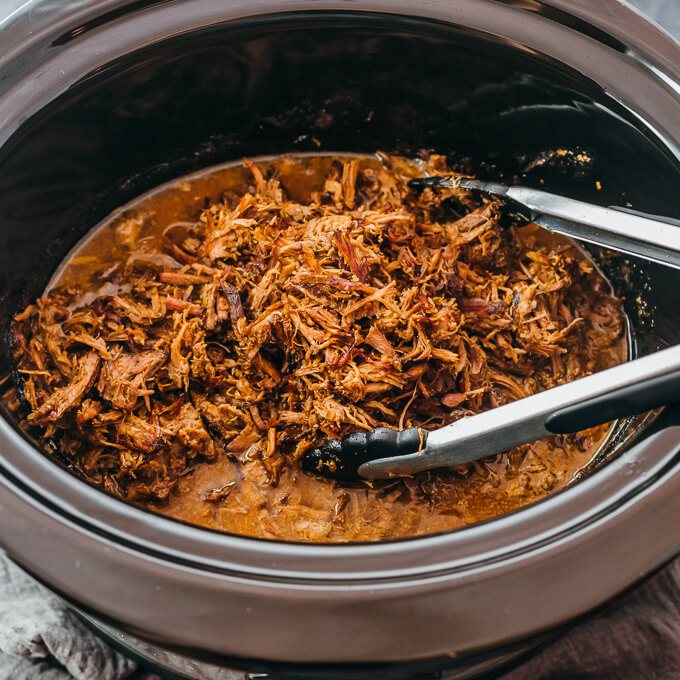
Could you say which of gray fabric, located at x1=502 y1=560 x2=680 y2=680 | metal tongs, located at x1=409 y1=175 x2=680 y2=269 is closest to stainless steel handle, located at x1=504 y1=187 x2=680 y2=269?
metal tongs, located at x1=409 y1=175 x2=680 y2=269

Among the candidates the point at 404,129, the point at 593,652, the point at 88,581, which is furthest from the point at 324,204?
the point at 593,652

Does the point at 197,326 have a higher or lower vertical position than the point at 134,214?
lower

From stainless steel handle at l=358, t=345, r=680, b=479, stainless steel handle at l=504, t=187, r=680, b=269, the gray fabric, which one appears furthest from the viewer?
the gray fabric

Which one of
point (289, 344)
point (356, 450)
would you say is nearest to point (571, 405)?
point (356, 450)

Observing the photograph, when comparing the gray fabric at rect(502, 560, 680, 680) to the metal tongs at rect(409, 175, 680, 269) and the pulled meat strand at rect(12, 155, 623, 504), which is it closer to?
the pulled meat strand at rect(12, 155, 623, 504)

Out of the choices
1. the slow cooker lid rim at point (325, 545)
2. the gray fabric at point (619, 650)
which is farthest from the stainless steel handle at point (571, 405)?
the gray fabric at point (619, 650)

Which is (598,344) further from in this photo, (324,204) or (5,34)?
(5,34)
